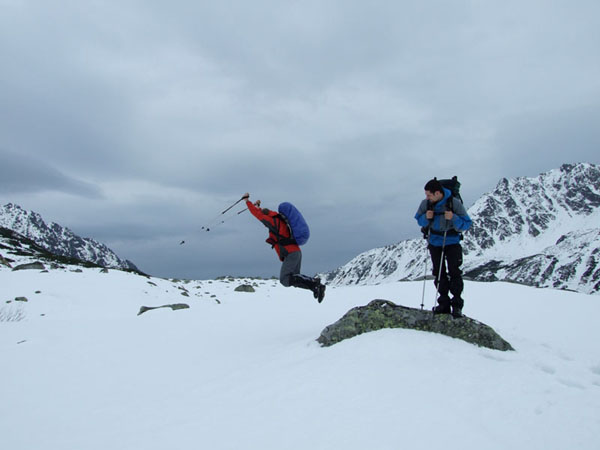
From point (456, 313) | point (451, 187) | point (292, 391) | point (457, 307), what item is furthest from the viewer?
point (451, 187)

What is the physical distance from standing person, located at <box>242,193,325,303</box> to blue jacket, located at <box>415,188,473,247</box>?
3164 mm

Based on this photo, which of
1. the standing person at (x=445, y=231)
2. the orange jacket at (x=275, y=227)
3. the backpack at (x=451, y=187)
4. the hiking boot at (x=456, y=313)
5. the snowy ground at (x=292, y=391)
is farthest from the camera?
the orange jacket at (x=275, y=227)

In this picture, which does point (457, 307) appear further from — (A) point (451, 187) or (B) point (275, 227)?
(B) point (275, 227)

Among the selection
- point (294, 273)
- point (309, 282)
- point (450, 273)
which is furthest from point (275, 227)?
point (450, 273)

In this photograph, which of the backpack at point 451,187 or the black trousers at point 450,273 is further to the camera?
the backpack at point 451,187

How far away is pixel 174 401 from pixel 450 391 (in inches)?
145

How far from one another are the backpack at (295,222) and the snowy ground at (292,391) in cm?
247

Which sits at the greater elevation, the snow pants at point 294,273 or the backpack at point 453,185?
the backpack at point 453,185

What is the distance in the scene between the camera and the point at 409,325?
7.09m

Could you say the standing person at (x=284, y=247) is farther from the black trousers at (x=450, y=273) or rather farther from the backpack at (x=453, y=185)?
the backpack at (x=453, y=185)

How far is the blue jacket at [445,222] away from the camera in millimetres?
7656

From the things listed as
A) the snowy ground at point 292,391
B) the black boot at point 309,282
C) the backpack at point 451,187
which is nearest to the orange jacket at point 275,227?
the black boot at point 309,282

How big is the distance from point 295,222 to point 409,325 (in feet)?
12.5

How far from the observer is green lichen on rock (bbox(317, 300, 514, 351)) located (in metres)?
6.65
